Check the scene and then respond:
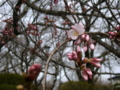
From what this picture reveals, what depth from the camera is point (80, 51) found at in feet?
3.62

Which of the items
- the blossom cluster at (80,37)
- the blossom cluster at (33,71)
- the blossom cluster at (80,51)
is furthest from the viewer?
the blossom cluster at (80,37)

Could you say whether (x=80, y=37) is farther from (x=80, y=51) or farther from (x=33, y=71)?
(x=33, y=71)

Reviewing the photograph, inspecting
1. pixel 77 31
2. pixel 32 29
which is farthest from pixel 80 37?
pixel 32 29

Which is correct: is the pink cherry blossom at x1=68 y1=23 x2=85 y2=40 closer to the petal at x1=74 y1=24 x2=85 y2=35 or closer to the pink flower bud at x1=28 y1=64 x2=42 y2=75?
the petal at x1=74 y1=24 x2=85 y2=35

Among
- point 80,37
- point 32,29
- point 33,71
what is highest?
point 32,29

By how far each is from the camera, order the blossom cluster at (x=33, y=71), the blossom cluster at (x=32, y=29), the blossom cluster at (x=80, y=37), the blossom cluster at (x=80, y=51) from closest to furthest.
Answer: the blossom cluster at (x=33, y=71) < the blossom cluster at (x=80, y=51) < the blossom cluster at (x=80, y=37) < the blossom cluster at (x=32, y=29)

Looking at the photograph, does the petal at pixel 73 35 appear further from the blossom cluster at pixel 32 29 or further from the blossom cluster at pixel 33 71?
the blossom cluster at pixel 32 29

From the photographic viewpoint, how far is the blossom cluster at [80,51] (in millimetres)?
1080

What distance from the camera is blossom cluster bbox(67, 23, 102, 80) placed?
3.54 ft

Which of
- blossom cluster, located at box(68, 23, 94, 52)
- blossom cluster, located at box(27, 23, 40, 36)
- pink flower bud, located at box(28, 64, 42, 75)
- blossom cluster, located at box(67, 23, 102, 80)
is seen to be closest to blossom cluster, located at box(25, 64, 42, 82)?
pink flower bud, located at box(28, 64, 42, 75)

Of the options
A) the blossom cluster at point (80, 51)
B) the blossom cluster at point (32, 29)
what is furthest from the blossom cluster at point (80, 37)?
the blossom cluster at point (32, 29)

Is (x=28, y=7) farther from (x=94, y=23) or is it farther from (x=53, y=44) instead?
(x=94, y=23)

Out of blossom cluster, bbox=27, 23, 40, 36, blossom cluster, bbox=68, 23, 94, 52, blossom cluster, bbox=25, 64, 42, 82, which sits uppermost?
blossom cluster, bbox=27, 23, 40, 36

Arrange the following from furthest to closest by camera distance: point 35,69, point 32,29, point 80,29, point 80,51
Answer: point 32,29 → point 80,29 → point 80,51 → point 35,69
